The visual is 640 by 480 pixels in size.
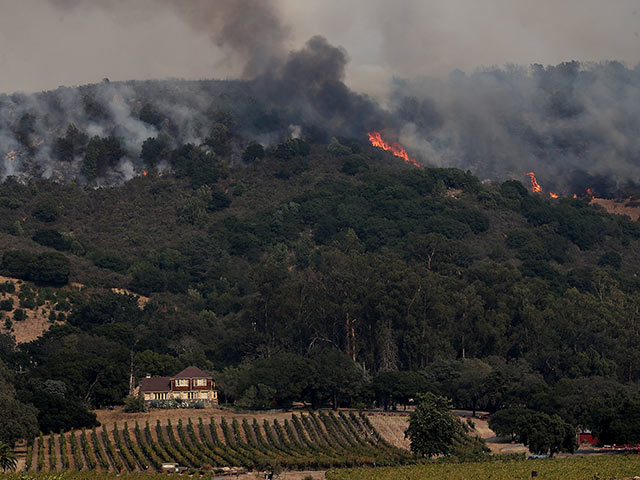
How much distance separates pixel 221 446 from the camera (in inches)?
4818

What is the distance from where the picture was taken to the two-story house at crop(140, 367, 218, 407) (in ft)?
481

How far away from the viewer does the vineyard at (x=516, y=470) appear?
99375mm

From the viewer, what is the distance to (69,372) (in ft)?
461

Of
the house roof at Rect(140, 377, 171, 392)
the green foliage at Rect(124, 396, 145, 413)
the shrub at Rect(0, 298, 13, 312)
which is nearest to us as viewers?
the green foliage at Rect(124, 396, 145, 413)

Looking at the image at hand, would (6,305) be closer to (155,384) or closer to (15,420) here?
(155,384)

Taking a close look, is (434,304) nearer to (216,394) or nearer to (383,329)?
(383,329)

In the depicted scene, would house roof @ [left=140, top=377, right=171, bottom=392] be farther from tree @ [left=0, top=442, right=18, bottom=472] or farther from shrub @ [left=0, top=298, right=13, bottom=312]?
shrub @ [left=0, top=298, right=13, bottom=312]

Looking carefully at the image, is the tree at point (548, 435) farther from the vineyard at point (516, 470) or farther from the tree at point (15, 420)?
the tree at point (15, 420)

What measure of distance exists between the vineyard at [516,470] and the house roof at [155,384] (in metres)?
44.4

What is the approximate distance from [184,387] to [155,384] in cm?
426

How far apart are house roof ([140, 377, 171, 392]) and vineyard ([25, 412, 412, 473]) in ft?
45.2

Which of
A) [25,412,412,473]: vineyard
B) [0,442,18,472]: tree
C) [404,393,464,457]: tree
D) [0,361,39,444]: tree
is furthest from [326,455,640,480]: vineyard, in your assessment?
A: [0,361,39,444]: tree

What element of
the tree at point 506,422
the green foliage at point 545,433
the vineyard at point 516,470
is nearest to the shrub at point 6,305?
the tree at point 506,422

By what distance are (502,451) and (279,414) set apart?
96.9 feet
